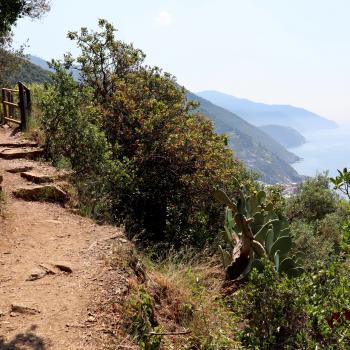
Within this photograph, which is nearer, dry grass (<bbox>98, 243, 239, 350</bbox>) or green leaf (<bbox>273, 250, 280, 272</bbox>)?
dry grass (<bbox>98, 243, 239, 350</bbox>)

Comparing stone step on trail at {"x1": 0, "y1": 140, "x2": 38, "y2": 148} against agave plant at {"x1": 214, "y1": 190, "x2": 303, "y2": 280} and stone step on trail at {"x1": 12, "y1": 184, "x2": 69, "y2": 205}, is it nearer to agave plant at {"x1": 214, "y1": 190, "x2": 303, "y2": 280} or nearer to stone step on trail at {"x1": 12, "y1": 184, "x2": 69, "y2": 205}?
stone step on trail at {"x1": 12, "y1": 184, "x2": 69, "y2": 205}

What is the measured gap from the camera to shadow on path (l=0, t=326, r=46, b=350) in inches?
155

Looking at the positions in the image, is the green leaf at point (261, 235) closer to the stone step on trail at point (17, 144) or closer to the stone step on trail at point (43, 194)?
the stone step on trail at point (43, 194)

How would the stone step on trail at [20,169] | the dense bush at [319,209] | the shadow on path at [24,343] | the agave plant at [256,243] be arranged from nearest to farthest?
the shadow on path at [24,343] < the agave plant at [256,243] < the stone step on trail at [20,169] < the dense bush at [319,209]

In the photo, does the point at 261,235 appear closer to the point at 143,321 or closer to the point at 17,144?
the point at 143,321

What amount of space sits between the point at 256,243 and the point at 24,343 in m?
4.70

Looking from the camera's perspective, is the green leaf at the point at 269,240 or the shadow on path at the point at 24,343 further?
the green leaf at the point at 269,240

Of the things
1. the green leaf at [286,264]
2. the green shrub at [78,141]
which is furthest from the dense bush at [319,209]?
the green shrub at [78,141]

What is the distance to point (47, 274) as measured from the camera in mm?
5551

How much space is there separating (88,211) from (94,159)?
164cm

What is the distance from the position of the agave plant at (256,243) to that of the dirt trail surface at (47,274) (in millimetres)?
2304

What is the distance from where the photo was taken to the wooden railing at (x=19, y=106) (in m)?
12.9

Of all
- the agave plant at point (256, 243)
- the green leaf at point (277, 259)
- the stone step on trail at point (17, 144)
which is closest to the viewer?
the green leaf at point (277, 259)

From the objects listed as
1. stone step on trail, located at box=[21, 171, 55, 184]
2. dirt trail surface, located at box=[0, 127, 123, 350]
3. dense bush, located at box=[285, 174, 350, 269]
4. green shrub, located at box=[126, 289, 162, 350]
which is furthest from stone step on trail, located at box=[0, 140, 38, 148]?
dense bush, located at box=[285, 174, 350, 269]
